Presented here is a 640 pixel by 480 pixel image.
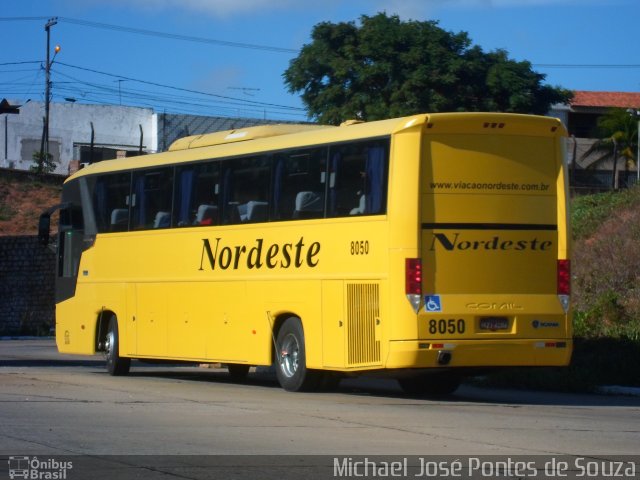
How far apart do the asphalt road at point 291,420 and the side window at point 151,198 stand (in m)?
2.74

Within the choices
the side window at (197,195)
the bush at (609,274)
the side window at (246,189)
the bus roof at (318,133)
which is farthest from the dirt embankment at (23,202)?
the side window at (246,189)

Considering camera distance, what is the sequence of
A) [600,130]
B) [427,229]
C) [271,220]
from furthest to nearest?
[600,130] < [271,220] < [427,229]

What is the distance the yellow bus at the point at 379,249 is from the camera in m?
14.8

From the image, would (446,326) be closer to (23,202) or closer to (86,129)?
(23,202)

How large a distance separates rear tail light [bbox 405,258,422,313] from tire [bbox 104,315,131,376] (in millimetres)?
7671

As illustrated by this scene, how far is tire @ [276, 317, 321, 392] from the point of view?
16.5m

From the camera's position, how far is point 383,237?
14.9m

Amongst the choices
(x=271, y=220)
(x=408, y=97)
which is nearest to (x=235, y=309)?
(x=271, y=220)

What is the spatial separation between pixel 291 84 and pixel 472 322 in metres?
41.4

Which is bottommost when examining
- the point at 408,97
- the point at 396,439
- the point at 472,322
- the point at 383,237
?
the point at 396,439

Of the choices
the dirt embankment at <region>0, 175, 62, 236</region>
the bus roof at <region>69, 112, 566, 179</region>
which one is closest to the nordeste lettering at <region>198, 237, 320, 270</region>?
the bus roof at <region>69, 112, 566, 179</region>

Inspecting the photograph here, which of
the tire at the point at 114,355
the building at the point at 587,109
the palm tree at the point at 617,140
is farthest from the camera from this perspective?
the building at the point at 587,109

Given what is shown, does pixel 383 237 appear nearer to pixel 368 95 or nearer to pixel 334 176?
pixel 334 176

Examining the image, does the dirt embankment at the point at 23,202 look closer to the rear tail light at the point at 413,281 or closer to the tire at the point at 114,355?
the tire at the point at 114,355
